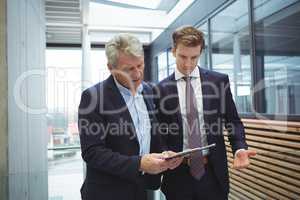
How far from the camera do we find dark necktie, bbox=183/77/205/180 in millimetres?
1538

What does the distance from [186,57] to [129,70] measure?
1.31 feet

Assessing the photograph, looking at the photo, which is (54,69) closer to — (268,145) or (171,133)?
(268,145)

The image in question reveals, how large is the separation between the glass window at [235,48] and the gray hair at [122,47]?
251 centimetres

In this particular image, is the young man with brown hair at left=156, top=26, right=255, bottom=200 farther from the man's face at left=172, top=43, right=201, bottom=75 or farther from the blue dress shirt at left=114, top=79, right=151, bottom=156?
the blue dress shirt at left=114, top=79, right=151, bottom=156

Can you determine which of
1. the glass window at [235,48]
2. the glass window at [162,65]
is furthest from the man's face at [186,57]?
→ the glass window at [162,65]

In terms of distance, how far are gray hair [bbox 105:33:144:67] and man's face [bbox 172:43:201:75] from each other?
14.0 inches

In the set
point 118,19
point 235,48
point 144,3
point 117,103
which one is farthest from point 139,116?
point 118,19

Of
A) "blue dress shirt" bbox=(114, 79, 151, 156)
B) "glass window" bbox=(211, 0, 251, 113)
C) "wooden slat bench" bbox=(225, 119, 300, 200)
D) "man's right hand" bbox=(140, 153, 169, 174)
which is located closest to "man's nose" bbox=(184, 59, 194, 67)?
"blue dress shirt" bbox=(114, 79, 151, 156)

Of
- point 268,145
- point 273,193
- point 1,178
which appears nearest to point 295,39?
point 268,145

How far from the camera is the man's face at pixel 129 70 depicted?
4.28 feet

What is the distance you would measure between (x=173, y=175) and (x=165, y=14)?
231 inches

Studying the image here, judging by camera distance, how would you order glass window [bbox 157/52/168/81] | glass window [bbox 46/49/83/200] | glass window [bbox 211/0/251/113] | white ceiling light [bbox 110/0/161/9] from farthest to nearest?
glass window [bbox 157/52/168/81]
white ceiling light [bbox 110/0/161/9]
glass window [bbox 46/49/83/200]
glass window [bbox 211/0/251/113]

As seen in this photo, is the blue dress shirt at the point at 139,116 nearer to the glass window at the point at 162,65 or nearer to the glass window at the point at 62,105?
the glass window at the point at 62,105

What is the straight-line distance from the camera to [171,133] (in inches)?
62.7
